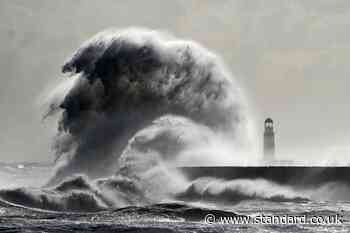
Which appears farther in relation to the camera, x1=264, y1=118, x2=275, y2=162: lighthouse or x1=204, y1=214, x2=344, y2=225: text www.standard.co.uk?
x1=264, y1=118, x2=275, y2=162: lighthouse

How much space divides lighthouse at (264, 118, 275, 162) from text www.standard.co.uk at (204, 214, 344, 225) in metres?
25.4

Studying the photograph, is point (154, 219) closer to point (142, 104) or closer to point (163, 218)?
point (163, 218)

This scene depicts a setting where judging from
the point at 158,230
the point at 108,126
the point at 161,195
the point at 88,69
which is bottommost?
the point at 158,230

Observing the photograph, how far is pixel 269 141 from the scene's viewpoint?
4469cm

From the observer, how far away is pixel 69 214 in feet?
65.5

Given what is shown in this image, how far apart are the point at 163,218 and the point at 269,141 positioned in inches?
1059

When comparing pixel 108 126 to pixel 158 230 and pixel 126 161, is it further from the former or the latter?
pixel 158 230

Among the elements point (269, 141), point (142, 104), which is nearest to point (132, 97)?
point (142, 104)

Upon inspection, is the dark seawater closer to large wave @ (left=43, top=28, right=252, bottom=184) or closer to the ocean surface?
the ocean surface

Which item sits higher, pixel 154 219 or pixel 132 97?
pixel 132 97

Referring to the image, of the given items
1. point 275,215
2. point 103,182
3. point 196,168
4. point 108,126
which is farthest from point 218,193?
point 108,126

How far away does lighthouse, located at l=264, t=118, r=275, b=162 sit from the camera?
146ft

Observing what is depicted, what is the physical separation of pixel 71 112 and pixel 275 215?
48.2 feet

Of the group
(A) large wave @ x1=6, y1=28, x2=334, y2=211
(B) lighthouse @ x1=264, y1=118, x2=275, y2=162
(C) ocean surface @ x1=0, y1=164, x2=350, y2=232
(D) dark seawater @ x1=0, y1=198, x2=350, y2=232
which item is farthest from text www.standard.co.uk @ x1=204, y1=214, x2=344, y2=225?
(B) lighthouse @ x1=264, y1=118, x2=275, y2=162
